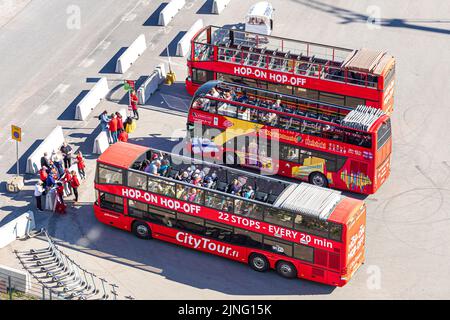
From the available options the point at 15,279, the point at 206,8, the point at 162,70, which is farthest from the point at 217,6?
the point at 15,279

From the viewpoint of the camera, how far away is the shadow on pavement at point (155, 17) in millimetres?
70769

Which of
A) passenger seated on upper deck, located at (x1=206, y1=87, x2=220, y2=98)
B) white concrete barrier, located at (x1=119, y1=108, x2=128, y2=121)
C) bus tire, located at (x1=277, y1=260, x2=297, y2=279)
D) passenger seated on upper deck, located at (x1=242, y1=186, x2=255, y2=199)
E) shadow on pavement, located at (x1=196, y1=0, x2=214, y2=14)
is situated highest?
shadow on pavement, located at (x1=196, y1=0, x2=214, y2=14)

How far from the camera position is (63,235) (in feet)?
171

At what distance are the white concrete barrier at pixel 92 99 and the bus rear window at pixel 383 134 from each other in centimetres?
1776

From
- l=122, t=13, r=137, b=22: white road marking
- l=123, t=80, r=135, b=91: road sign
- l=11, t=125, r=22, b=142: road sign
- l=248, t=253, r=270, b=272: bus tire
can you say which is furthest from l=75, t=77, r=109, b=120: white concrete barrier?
l=248, t=253, r=270, b=272: bus tire

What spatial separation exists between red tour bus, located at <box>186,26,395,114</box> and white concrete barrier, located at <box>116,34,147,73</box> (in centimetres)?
457

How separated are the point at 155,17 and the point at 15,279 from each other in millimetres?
28488

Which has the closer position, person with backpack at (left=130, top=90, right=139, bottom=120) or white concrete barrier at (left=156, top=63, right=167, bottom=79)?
person with backpack at (left=130, top=90, right=139, bottom=120)

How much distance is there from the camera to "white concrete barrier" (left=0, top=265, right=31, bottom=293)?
4734cm

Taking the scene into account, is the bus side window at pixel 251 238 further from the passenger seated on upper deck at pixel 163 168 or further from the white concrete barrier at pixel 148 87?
the white concrete barrier at pixel 148 87

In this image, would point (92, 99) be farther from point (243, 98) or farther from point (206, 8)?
point (206, 8)

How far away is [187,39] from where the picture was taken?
2670 inches

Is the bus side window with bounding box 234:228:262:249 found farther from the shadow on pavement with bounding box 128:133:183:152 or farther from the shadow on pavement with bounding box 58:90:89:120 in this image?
the shadow on pavement with bounding box 58:90:89:120

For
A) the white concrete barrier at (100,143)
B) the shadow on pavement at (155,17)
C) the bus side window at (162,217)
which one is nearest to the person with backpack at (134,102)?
the white concrete barrier at (100,143)
